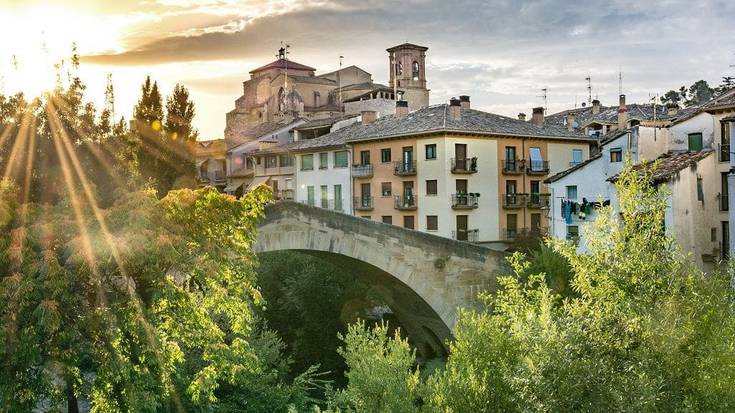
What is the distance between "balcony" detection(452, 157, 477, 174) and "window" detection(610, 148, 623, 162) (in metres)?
11.5

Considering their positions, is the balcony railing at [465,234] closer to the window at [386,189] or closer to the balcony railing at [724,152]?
the window at [386,189]

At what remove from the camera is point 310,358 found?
32.1 meters

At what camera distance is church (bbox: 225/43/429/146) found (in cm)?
6706

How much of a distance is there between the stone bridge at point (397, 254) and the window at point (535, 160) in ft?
59.3

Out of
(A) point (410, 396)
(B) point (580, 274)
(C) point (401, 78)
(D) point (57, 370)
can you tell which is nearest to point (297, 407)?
(D) point (57, 370)

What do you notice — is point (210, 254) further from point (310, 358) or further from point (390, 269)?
point (310, 358)

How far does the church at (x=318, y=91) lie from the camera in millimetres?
67062

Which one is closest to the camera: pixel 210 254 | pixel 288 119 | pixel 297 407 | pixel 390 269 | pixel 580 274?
pixel 580 274

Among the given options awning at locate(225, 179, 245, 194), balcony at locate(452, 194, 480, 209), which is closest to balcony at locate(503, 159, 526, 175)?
balcony at locate(452, 194, 480, 209)

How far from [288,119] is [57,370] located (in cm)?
5111

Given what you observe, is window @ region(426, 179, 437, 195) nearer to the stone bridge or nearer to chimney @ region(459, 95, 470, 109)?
chimney @ region(459, 95, 470, 109)

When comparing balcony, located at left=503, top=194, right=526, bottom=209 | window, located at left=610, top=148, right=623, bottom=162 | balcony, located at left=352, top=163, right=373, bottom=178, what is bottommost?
balcony, located at left=503, top=194, right=526, bottom=209

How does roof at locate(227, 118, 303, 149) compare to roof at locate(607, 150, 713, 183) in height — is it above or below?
above

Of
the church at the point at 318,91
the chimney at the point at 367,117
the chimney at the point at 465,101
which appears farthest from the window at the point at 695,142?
the church at the point at 318,91
